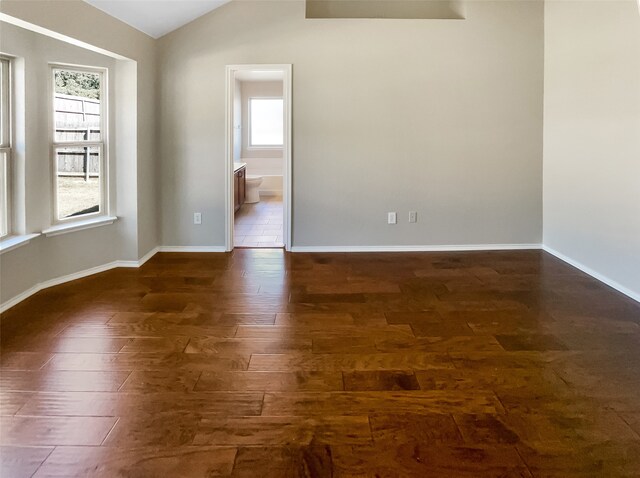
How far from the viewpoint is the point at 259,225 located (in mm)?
7539

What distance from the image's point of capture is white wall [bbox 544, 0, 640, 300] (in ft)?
13.8

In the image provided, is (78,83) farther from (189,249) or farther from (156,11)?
(189,249)

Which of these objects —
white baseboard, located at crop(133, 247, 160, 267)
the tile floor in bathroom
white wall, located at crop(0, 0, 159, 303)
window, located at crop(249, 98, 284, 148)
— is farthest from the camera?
window, located at crop(249, 98, 284, 148)

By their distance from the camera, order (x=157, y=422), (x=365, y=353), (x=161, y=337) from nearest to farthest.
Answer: (x=157, y=422)
(x=365, y=353)
(x=161, y=337)

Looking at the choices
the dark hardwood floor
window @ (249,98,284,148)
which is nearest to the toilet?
window @ (249,98,284,148)

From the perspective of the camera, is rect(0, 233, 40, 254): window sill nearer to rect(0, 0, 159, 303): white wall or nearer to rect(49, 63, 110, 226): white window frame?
rect(0, 0, 159, 303): white wall

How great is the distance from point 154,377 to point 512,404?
Result: 1776mm

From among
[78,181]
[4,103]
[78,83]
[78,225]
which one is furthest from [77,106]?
[78,225]

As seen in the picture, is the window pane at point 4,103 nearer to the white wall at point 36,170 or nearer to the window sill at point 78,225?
the white wall at point 36,170

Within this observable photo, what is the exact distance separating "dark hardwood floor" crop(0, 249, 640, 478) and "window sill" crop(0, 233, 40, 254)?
1.42 feet

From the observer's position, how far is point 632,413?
2.48 meters

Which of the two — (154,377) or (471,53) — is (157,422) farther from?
(471,53)

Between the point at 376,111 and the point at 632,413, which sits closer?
the point at 632,413

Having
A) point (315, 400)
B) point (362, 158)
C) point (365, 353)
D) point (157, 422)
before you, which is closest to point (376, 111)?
point (362, 158)
